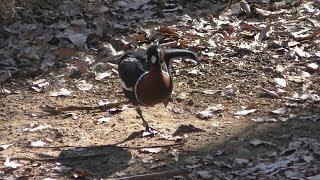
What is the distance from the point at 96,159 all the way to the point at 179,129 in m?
0.83

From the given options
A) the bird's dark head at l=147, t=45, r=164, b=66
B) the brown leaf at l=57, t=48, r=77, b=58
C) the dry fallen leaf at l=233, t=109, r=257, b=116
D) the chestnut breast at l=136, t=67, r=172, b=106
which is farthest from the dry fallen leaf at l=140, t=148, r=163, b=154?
the brown leaf at l=57, t=48, r=77, b=58

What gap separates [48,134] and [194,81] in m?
1.74

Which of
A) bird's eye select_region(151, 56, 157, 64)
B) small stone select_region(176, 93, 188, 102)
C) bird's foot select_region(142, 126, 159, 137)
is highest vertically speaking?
bird's eye select_region(151, 56, 157, 64)

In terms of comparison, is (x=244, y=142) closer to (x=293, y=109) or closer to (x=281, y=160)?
Answer: (x=281, y=160)

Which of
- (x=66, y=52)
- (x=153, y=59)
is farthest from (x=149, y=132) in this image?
(x=66, y=52)

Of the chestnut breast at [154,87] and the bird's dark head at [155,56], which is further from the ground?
the bird's dark head at [155,56]

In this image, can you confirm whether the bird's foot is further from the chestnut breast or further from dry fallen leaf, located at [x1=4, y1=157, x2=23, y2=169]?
dry fallen leaf, located at [x1=4, y1=157, x2=23, y2=169]

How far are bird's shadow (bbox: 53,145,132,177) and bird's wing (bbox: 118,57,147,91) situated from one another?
0.59m

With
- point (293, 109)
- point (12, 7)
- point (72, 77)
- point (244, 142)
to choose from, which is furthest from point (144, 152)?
point (12, 7)

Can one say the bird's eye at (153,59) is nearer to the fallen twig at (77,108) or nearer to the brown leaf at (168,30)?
the fallen twig at (77,108)

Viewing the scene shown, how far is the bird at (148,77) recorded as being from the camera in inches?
220

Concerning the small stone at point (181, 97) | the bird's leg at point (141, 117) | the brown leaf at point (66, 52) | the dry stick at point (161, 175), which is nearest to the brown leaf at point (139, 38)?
the brown leaf at point (66, 52)

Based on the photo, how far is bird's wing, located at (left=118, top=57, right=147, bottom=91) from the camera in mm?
5801

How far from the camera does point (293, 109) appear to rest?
6.09 m
